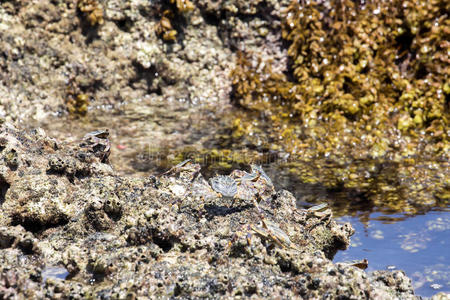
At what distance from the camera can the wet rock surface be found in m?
2.44

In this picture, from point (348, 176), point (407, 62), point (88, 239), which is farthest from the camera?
point (407, 62)

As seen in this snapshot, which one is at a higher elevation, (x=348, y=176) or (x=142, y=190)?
(x=142, y=190)

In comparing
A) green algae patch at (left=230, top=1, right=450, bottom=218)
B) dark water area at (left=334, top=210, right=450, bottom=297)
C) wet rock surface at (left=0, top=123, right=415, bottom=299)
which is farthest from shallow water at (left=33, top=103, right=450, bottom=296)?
wet rock surface at (left=0, top=123, right=415, bottom=299)

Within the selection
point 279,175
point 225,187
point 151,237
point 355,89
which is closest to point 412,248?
point 279,175

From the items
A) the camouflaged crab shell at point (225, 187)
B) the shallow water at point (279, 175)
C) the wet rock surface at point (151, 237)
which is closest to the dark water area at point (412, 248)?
the shallow water at point (279, 175)

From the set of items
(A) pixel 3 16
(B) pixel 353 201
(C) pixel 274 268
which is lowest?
(B) pixel 353 201

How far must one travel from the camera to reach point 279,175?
5418 millimetres

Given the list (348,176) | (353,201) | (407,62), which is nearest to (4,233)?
(353,201)

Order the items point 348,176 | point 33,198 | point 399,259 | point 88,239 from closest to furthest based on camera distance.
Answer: point 88,239, point 33,198, point 399,259, point 348,176

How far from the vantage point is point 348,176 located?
17.9 ft

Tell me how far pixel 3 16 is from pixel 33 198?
4442 mm

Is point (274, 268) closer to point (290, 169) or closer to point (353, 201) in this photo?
point (353, 201)

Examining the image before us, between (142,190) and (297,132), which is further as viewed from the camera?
(297,132)

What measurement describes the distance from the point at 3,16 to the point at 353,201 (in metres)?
4.85
